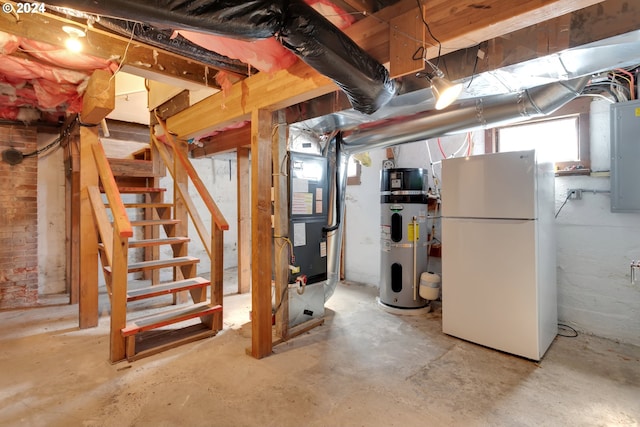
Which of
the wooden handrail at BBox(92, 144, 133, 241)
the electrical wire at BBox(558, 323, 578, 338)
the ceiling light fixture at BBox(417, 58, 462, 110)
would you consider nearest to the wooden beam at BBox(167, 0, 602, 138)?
the ceiling light fixture at BBox(417, 58, 462, 110)

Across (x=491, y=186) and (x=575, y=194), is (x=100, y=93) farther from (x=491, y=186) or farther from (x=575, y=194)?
(x=575, y=194)

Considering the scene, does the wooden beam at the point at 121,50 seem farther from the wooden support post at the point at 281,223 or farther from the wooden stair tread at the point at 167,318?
the wooden stair tread at the point at 167,318

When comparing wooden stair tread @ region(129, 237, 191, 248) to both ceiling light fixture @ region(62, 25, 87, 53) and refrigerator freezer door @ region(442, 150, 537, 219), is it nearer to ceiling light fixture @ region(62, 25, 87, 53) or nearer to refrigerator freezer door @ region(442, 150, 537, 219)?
ceiling light fixture @ region(62, 25, 87, 53)

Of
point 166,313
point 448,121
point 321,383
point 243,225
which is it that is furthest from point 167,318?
point 448,121

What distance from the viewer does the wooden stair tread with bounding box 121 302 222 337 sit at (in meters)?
2.26

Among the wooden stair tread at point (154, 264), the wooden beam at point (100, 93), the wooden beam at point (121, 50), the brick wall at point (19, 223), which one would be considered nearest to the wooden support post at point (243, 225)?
the wooden stair tread at point (154, 264)

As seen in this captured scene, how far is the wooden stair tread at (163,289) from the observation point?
8.03 ft

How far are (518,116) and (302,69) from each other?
1532 mm

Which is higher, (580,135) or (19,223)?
(580,135)

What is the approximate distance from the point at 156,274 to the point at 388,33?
359cm

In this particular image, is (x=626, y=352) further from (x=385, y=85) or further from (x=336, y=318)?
(x=385, y=85)

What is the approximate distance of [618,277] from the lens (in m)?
2.52

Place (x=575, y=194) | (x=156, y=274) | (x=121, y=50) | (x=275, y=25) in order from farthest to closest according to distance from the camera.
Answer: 1. (x=156, y=274)
2. (x=575, y=194)
3. (x=121, y=50)
4. (x=275, y=25)

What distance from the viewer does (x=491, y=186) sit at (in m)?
2.40
